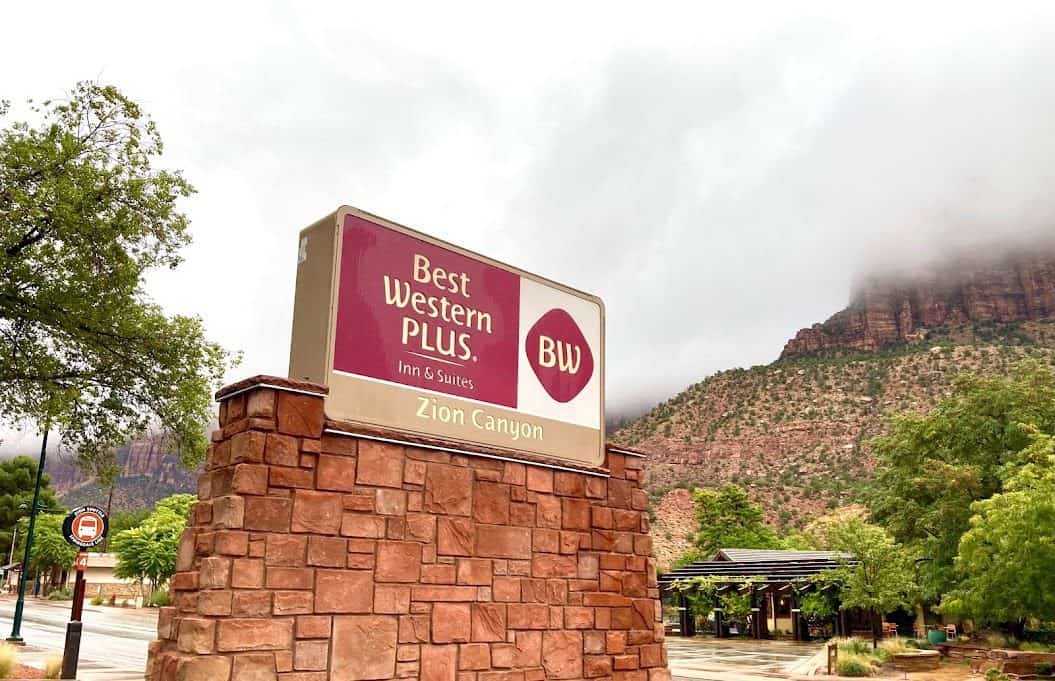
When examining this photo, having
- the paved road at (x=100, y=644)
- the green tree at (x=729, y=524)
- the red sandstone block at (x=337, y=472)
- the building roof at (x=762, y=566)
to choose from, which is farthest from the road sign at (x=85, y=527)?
the green tree at (x=729, y=524)

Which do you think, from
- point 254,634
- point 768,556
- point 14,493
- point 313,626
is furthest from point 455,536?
point 14,493

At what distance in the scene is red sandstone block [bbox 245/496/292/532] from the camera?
521 cm

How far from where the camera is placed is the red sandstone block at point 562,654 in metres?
6.70

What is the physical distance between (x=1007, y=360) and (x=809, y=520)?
2441cm

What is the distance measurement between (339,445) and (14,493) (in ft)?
313

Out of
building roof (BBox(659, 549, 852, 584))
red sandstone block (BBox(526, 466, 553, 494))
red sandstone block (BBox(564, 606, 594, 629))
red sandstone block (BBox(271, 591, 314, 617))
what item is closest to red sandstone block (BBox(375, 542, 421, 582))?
red sandstone block (BBox(271, 591, 314, 617))

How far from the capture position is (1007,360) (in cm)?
7431

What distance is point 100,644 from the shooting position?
25.5m

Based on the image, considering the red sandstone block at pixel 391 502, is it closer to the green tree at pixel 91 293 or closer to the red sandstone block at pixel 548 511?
the red sandstone block at pixel 548 511

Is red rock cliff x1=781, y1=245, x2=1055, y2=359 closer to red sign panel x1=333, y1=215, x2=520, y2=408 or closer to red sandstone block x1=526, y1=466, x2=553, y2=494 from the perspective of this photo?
red sandstone block x1=526, y1=466, x2=553, y2=494

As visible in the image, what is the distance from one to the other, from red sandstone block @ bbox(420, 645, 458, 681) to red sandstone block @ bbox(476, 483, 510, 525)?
1006mm

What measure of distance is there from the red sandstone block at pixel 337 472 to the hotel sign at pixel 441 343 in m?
0.33

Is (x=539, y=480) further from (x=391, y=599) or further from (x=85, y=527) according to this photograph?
(x=85, y=527)

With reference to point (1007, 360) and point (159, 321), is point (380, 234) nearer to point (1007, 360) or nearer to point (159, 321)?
point (159, 321)
